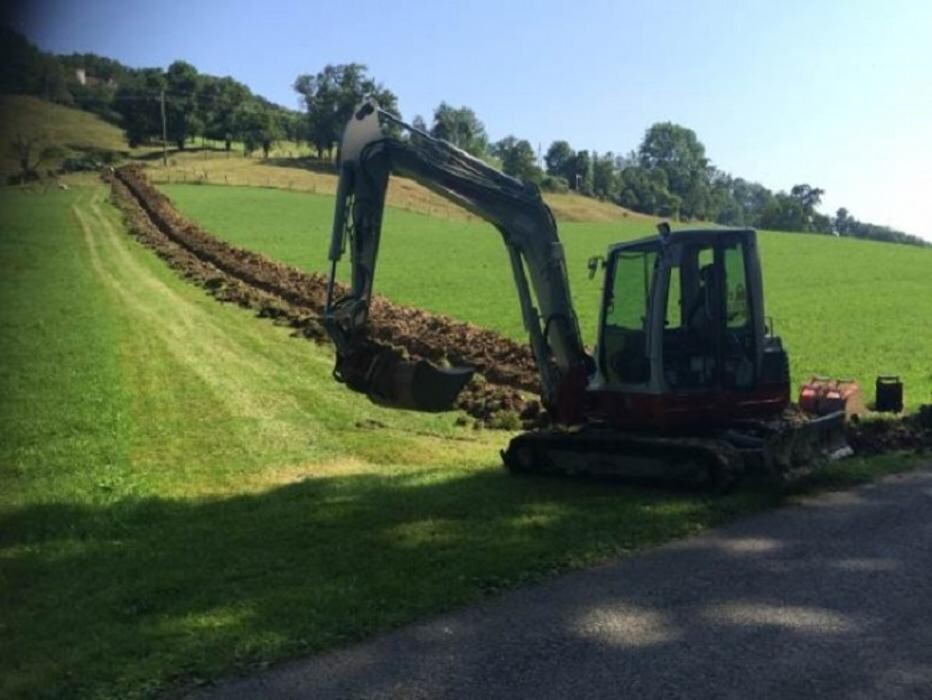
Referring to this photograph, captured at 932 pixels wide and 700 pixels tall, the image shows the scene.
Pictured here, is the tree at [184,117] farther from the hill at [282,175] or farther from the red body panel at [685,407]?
the red body panel at [685,407]

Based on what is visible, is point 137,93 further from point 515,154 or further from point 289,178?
point 515,154

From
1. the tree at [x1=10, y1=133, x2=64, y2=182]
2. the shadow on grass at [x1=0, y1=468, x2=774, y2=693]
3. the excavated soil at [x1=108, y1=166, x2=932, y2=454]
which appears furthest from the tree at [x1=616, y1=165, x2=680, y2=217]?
the tree at [x1=10, y1=133, x2=64, y2=182]

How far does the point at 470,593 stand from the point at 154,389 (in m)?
11.2

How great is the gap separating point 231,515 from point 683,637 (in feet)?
17.7

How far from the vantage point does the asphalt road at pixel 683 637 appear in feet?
18.2

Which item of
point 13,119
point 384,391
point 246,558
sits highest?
point 13,119

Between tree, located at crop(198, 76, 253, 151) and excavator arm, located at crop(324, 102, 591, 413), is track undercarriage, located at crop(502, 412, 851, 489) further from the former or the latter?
tree, located at crop(198, 76, 253, 151)

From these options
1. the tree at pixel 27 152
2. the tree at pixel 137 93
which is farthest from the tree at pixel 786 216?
the tree at pixel 27 152

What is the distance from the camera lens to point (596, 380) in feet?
38.4

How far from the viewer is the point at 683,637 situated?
626 centimetres

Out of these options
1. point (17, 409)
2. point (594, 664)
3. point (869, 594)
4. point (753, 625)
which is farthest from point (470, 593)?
point (17, 409)

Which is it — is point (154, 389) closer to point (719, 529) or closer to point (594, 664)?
point (719, 529)

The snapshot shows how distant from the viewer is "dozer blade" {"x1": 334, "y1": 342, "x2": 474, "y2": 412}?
35.1 ft

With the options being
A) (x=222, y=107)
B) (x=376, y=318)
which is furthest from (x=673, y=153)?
(x=376, y=318)
